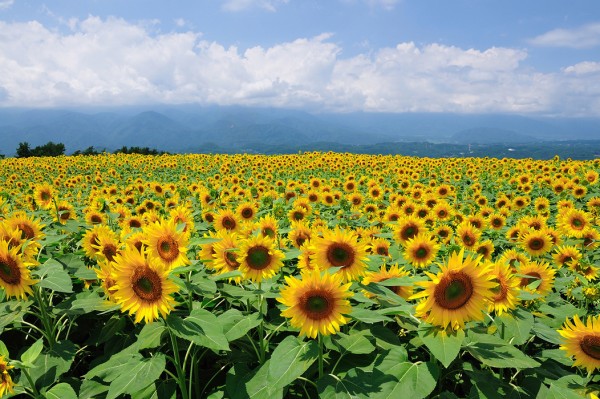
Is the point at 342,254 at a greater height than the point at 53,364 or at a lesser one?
greater

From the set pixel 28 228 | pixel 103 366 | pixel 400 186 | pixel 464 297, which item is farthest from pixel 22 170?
pixel 464 297

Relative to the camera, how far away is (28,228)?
3.57 meters

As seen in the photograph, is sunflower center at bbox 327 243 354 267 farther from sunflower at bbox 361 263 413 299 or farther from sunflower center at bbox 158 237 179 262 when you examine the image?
sunflower center at bbox 158 237 179 262

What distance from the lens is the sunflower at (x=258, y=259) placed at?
3072 millimetres

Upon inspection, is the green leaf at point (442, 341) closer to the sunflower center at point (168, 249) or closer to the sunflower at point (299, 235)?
the sunflower center at point (168, 249)

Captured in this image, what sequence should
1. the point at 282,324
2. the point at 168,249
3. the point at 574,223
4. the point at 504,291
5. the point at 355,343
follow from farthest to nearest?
the point at 574,223 < the point at 168,249 < the point at 282,324 < the point at 504,291 < the point at 355,343

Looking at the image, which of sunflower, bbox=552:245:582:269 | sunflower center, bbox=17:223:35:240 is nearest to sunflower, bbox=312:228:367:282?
sunflower center, bbox=17:223:35:240

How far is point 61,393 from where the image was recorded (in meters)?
2.49

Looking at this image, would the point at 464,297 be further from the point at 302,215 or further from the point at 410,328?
the point at 302,215

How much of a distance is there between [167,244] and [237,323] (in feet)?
2.90

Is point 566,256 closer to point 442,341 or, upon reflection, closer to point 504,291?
point 504,291

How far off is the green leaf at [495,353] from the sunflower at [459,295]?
249 millimetres

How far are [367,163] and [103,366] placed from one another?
21.6 m

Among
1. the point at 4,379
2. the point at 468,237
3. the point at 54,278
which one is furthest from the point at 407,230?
the point at 4,379
